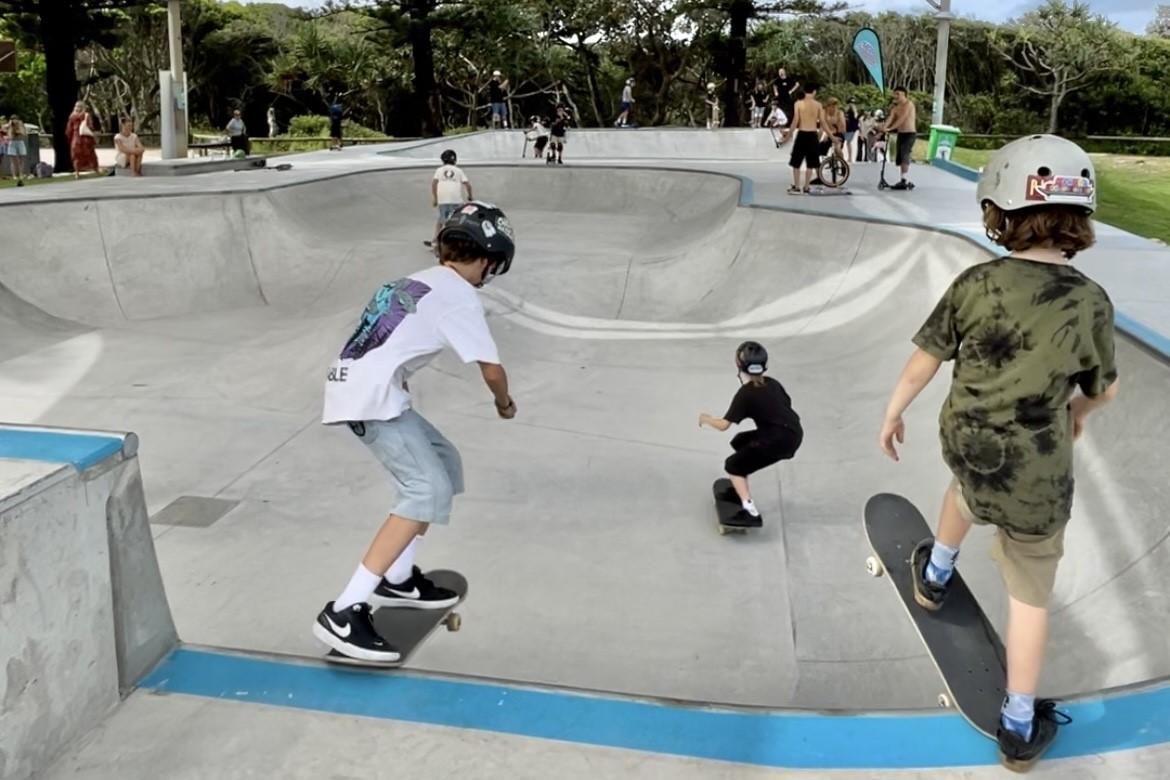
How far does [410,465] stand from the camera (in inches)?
117

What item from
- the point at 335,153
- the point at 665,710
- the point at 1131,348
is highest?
the point at 335,153

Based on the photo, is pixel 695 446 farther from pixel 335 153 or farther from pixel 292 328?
pixel 335 153

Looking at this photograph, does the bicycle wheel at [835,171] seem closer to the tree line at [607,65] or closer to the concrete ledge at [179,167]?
the concrete ledge at [179,167]

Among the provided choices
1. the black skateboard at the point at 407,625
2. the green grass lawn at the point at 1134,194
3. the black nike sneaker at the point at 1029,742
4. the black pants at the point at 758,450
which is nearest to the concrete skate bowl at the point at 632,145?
the green grass lawn at the point at 1134,194

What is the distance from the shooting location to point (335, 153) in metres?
22.7

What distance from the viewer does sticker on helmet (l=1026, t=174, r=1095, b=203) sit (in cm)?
233

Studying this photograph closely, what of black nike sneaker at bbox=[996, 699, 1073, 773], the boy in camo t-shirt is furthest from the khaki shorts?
black nike sneaker at bbox=[996, 699, 1073, 773]

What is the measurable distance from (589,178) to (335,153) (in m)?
8.63

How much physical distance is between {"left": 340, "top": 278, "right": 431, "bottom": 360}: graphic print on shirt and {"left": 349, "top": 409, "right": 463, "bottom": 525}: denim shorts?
244mm

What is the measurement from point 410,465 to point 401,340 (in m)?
0.41

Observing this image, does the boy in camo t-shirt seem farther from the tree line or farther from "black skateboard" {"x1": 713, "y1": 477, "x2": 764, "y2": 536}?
the tree line

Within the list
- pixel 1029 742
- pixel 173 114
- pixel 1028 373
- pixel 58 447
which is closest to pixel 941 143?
pixel 173 114

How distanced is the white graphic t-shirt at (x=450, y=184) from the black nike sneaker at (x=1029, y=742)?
1004 cm

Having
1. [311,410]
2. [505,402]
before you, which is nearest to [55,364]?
[311,410]
